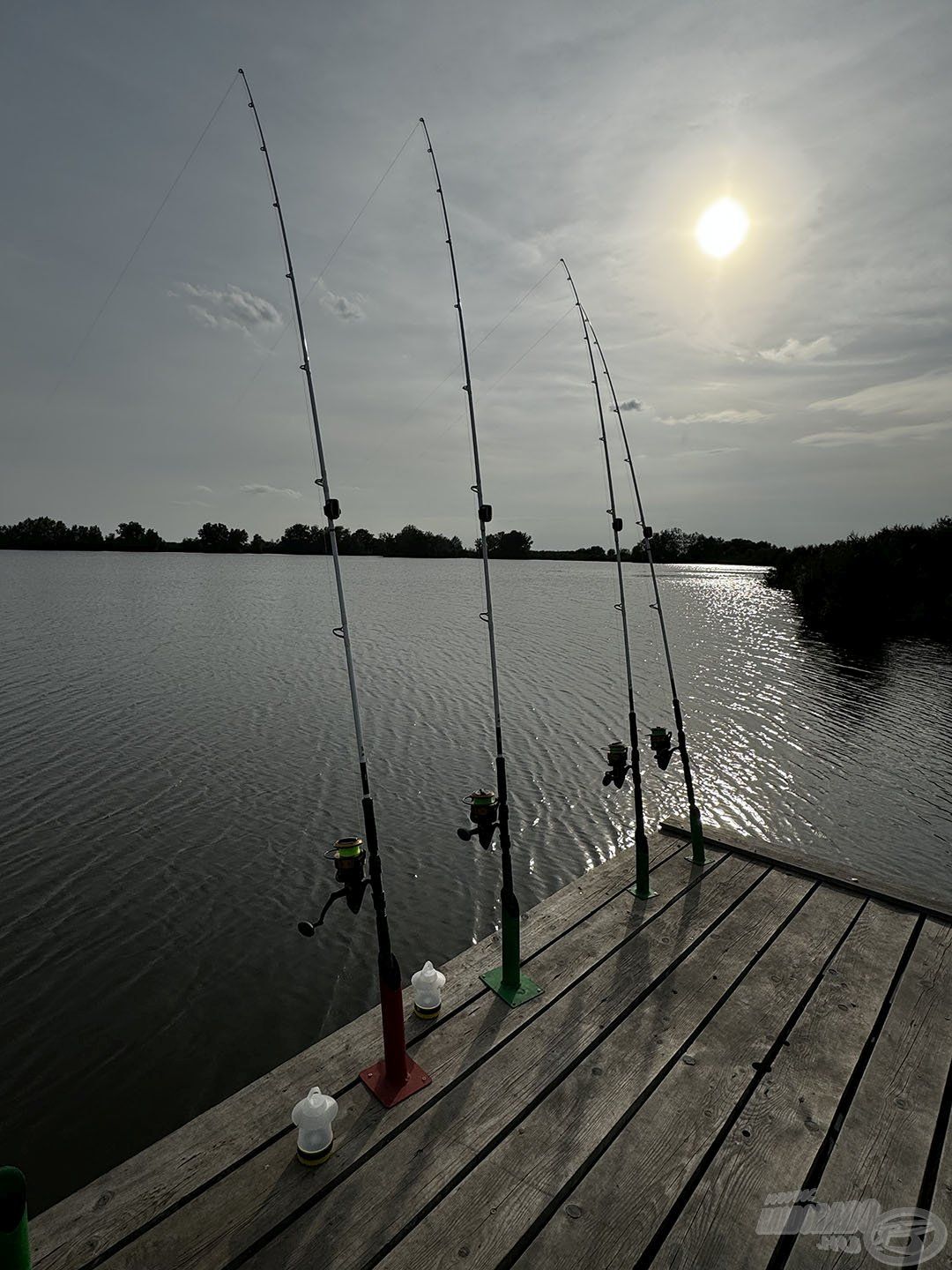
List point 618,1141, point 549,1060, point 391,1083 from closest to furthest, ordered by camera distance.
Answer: point 618,1141 → point 391,1083 → point 549,1060

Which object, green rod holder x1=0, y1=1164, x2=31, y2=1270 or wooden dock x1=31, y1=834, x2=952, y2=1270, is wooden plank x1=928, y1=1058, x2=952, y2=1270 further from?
green rod holder x1=0, y1=1164, x2=31, y2=1270

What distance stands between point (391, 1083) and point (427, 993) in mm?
555

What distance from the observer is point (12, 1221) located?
1765mm

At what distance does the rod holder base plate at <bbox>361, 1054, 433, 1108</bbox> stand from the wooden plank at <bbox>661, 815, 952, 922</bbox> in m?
3.54

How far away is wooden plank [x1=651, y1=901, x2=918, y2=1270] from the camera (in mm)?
2424

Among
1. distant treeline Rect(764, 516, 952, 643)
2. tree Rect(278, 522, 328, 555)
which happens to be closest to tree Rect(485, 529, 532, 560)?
tree Rect(278, 522, 328, 555)

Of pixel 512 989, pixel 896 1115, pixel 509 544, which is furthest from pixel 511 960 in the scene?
pixel 509 544

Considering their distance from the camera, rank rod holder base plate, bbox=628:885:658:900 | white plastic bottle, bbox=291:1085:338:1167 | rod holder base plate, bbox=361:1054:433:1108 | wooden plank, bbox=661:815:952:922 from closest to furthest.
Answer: white plastic bottle, bbox=291:1085:338:1167 → rod holder base plate, bbox=361:1054:433:1108 → wooden plank, bbox=661:815:952:922 → rod holder base plate, bbox=628:885:658:900

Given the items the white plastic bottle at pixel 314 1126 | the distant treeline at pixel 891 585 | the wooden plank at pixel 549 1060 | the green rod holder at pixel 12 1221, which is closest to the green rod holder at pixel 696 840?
the wooden plank at pixel 549 1060

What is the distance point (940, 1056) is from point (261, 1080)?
3488 millimetres

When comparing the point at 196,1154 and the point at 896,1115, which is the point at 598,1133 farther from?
the point at 196,1154

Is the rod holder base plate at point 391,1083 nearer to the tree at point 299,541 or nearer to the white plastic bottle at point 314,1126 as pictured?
the white plastic bottle at point 314,1126

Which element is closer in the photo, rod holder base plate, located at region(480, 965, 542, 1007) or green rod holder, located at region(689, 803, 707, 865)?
rod holder base plate, located at region(480, 965, 542, 1007)

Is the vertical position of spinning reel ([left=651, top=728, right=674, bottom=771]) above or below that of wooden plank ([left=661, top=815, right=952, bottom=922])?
above
